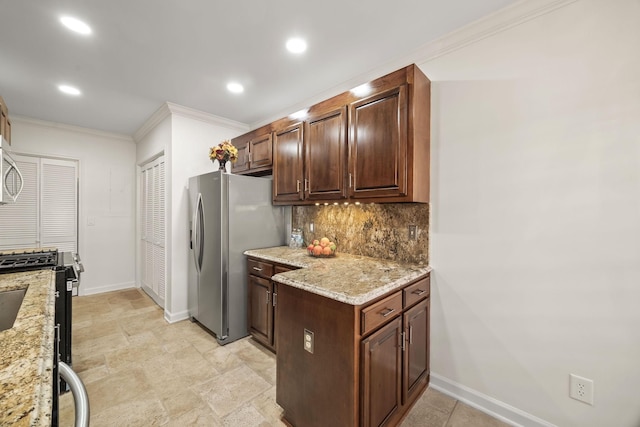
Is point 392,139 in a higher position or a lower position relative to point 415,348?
higher

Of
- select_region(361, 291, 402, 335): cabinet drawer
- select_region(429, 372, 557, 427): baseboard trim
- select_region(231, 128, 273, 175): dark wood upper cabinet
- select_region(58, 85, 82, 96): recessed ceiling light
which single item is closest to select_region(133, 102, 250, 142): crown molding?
select_region(231, 128, 273, 175): dark wood upper cabinet

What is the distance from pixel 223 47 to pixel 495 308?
285 centimetres

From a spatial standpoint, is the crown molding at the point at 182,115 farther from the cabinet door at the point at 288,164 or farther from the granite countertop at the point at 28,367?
the granite countertop at the point at 28,367

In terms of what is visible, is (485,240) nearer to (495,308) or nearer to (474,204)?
(474,204)

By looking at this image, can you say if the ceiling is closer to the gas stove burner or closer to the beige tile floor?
the gas stove burner

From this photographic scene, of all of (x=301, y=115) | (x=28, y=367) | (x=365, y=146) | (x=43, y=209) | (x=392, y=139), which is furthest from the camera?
(x=43, y=209)

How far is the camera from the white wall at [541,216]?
1.43m

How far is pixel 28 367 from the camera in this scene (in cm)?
67

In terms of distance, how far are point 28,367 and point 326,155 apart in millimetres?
2100

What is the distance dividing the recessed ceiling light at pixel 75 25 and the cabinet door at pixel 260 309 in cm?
240

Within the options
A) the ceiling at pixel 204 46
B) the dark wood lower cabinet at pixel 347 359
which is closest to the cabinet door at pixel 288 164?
the ceiling at pixel 204 46

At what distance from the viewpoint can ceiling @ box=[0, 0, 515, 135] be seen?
1748mm

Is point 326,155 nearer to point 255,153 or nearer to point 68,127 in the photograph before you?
point 255,153

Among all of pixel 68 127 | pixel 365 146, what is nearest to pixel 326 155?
pixel 365 146
